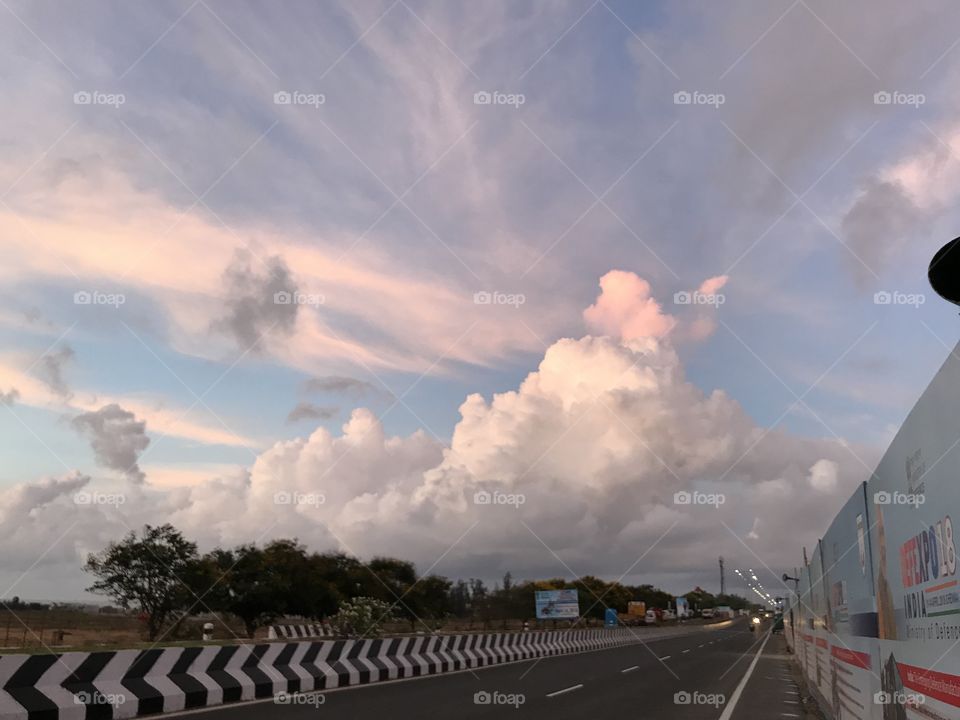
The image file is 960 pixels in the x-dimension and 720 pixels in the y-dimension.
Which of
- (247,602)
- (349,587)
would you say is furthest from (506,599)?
(247,602)

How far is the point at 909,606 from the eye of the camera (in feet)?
20.5

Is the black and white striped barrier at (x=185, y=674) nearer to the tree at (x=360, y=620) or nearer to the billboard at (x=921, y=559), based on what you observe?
the billboard at (x=921, y=559)

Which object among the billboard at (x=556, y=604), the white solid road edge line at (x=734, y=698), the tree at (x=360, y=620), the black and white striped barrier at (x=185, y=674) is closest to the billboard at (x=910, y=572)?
the white solid road edge line at (x=734, y=698)

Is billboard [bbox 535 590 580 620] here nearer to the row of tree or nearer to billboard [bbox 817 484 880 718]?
the row of tree

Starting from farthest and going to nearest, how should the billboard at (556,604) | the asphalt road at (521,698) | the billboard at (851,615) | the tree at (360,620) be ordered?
the billboard at (556,604)
the tree at (360,620)
the asphalt road at (521,698)
the billboard at (851,615)

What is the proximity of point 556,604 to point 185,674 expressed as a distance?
239 feet

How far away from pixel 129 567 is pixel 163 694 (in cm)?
3424

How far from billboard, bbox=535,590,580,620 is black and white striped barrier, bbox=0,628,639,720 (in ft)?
196

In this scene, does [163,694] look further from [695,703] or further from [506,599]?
[506,599]

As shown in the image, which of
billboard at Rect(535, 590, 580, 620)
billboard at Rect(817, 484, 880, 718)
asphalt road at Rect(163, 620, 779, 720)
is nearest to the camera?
billboard at Rect(817, 484, 880, 718)

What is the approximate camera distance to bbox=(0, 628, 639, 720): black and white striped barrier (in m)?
10.9

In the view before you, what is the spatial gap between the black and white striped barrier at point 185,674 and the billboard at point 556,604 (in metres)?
59.8

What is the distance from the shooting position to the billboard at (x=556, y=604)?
82.6m

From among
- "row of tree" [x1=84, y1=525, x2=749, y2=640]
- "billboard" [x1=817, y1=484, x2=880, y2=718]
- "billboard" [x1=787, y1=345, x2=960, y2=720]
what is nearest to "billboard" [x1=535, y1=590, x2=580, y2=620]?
"row of tree" [x1=84, y1=525, x2=749, y2=640]
